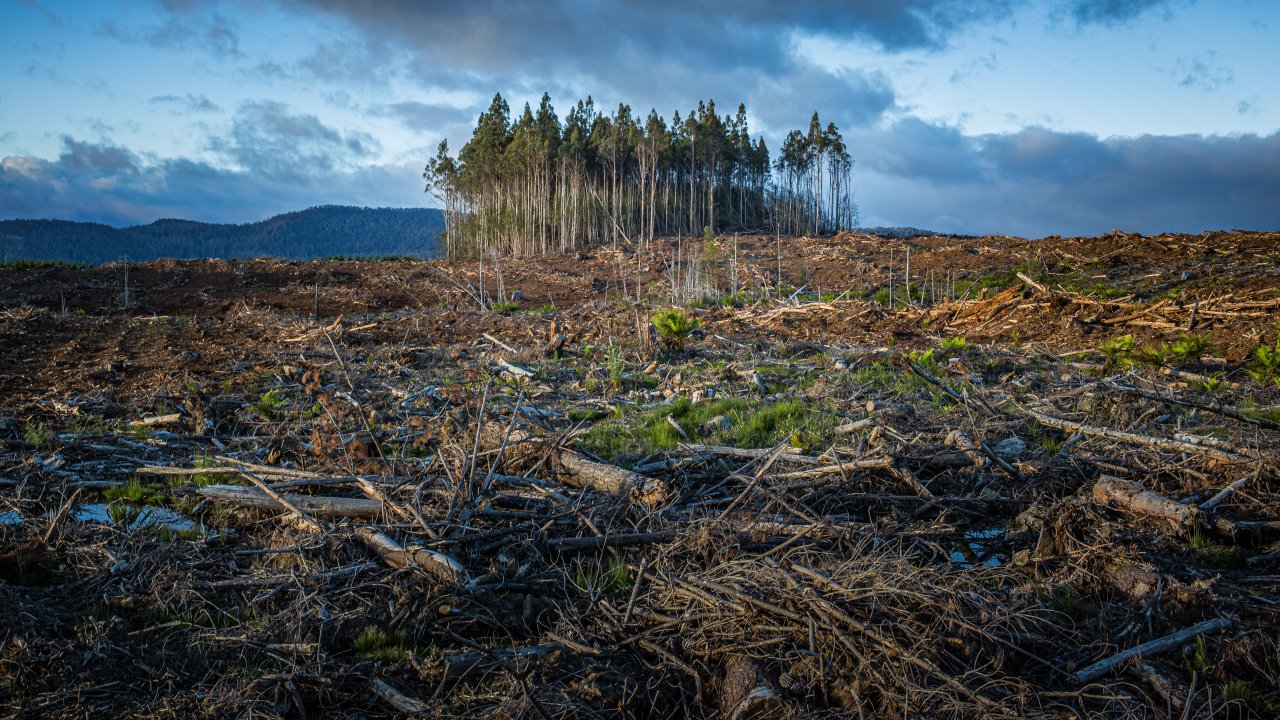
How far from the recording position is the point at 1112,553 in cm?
309

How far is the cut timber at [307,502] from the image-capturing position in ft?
12.1

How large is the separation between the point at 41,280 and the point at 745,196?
52.9 m

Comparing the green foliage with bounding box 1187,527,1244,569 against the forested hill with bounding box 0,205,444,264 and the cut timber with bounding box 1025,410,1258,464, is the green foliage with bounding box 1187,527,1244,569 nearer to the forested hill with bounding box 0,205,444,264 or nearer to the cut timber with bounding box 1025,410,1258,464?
the cut timber with bounding box 1025,410,1258,464

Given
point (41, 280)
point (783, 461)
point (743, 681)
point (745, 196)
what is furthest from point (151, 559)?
point (745, 196)

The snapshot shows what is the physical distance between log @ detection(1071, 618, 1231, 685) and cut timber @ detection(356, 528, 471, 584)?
2.61 metres

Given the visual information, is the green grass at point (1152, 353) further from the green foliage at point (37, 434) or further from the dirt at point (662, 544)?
A: the green foliage at point (37, 434)

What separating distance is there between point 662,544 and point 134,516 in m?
3.37

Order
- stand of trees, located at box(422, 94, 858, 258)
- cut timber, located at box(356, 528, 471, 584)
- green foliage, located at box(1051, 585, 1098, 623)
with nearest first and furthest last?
green foliage, located at box(1051, 585, 1098, 623)
cut timber, located at box(356, 528, 471, 584)
stand of trees, located at box(422, 94, 858, 258)

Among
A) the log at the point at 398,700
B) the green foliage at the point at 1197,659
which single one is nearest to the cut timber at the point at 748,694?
the log at the point at 398,700

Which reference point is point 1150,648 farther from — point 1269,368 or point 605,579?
point 1269,368

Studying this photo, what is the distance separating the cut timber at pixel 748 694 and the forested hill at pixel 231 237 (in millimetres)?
55179

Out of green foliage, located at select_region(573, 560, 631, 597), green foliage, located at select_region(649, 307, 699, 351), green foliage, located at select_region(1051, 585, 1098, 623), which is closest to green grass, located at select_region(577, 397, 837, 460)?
green foliage, located at select_region(573, 560, 631, 597)

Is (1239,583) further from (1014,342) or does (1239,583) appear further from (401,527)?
(1014,342)

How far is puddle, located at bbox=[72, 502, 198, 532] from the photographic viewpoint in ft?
12.5
